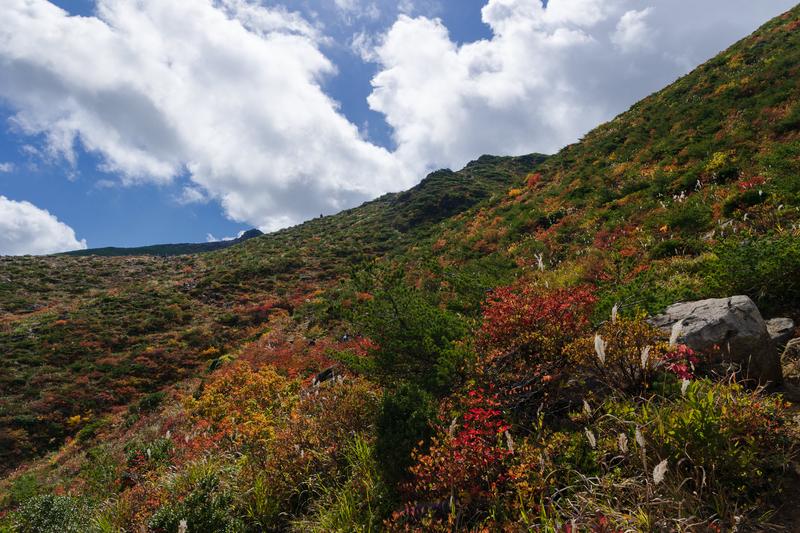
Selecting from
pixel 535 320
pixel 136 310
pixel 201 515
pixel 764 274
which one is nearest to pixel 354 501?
pixel 201 515

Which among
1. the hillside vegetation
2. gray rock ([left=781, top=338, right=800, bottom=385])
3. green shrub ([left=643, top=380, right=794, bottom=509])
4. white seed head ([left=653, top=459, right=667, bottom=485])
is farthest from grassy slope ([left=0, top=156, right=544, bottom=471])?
white seed head ([left=653, top=459, right=667, bottom=485])

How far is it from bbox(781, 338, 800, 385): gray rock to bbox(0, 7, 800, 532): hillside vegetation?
2.60 ft

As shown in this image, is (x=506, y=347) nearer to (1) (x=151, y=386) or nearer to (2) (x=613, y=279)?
(2) (x=613, y=279)

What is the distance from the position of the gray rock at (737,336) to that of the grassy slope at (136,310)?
14121 millimetres

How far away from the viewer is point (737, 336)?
165 inches

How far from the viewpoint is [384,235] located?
149 feet

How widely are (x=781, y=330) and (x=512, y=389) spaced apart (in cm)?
332

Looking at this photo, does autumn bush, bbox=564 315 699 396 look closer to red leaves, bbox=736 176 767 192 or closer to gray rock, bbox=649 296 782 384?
gray rock, bbox=649 296 782 384

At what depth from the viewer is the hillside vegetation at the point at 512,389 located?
3211mm

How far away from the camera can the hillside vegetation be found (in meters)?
3.21

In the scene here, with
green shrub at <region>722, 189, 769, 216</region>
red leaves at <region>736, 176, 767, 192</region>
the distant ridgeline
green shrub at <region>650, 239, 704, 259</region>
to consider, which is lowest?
green shrub at <region>650, 239, 704, 259</region>

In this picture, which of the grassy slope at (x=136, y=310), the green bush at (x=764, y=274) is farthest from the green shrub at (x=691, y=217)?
the grassy slope at (x=136, y=310)

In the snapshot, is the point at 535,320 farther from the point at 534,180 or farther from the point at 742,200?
the point at 534,180

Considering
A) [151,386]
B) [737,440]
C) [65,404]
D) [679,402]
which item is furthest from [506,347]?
[65,404]
